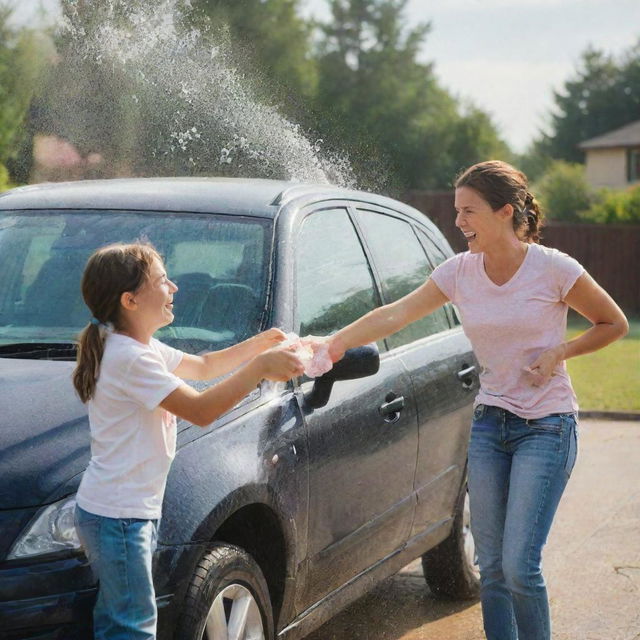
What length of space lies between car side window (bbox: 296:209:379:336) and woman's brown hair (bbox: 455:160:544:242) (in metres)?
0.68

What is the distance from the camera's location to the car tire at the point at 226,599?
131 inches

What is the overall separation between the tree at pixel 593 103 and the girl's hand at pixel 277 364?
80203 mm

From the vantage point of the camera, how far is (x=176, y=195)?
185 inches

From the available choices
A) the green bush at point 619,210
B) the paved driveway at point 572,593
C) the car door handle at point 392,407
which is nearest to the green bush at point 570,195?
the green bush at point 619,210

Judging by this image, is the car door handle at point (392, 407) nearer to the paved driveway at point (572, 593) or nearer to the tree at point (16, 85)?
the paved driveway at point (572, 593)

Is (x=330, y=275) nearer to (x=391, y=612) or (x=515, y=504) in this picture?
(x=515, y=504)

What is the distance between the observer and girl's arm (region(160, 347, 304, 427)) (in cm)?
311

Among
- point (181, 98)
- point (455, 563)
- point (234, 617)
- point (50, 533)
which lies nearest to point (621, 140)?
point (181, 98)

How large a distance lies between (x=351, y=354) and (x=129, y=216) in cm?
113

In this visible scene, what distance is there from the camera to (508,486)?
13.5 ft

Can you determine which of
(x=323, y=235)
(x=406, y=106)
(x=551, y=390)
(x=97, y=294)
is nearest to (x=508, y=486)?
(x=551, y=390)

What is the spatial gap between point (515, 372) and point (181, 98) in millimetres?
8283

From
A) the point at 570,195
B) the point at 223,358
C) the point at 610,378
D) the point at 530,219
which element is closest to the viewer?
the point at 223,358

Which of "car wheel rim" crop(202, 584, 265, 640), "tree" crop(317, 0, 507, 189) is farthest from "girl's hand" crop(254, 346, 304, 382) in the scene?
"tree" crop(317, 0, 507, 189)
